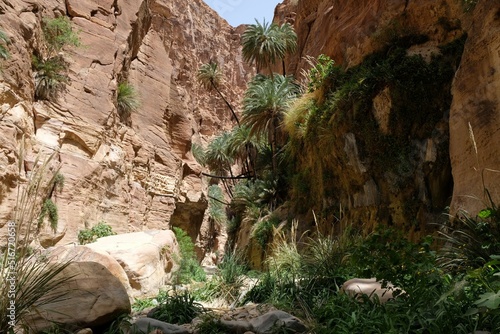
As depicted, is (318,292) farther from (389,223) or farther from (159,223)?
(159,223)

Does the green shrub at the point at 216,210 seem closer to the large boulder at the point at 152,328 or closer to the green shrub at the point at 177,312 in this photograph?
the green shrub at the point at 177,312

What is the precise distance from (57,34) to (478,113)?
38.8 feet

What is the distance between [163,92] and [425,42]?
12388mm

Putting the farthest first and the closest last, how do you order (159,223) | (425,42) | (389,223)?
(159,223)
(425,42)
(389,223)

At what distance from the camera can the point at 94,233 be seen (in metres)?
11.6

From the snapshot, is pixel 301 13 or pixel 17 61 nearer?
pixel 17 61

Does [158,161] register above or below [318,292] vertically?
above

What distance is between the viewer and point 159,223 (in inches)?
667

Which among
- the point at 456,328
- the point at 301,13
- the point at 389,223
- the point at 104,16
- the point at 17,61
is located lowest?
the point at 456,328

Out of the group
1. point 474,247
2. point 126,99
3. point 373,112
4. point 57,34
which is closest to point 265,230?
point 373,112

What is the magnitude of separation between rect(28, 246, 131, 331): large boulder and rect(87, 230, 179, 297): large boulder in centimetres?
253

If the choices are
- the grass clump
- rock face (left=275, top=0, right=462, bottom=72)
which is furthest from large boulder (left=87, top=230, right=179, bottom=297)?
rock face (left=275, top=0, right=462, bottom=72)

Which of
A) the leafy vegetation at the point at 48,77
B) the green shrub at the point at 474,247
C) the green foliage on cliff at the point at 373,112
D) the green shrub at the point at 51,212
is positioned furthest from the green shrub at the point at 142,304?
the leafy vegetation at the point at 48,77

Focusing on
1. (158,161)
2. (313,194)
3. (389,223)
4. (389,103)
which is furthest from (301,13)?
(389,223)
